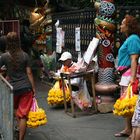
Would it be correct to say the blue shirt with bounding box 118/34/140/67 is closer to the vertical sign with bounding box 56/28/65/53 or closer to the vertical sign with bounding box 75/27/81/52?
the vertical sign with bounding box 75/27/81/52

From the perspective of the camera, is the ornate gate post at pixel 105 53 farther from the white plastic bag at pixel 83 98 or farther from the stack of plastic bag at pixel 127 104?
the stack of plastic bag at pixel 127 104

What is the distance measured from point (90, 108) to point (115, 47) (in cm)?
133

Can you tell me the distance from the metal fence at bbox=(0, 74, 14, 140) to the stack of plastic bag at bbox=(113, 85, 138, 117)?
1.54 meters

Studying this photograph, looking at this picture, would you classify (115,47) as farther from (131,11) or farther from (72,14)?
(72,14)

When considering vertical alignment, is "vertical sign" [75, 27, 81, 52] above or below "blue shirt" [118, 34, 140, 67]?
below

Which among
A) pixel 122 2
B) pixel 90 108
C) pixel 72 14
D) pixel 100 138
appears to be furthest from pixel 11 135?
pixel 122 2

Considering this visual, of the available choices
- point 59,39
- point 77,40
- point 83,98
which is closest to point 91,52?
point 83,98

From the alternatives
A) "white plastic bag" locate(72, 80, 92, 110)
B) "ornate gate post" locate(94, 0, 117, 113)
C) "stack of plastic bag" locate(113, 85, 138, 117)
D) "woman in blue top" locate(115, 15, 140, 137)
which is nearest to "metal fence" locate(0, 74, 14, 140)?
"stack of plastic bag" locate(113, 85, 138, 117)

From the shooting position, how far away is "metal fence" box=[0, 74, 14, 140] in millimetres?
5805

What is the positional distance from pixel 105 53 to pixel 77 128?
1.83 m

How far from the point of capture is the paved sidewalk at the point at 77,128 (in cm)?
745

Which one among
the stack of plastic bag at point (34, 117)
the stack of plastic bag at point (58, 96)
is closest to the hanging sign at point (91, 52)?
the stack of plastic bag at point (58, 96)

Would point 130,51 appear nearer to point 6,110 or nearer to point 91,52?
point 6,110

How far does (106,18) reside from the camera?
29.4ft
